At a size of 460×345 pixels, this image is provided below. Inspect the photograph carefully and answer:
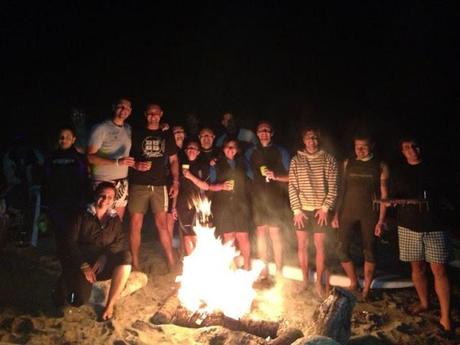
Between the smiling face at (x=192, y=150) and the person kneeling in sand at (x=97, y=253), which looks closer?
the person kneeling in sand at (x=97, y=253)

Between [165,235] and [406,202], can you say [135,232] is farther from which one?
[406,202]

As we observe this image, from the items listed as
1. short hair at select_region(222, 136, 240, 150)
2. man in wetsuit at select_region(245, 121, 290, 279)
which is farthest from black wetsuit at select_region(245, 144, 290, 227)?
short hair at select_region(222, 136, 240, 150)

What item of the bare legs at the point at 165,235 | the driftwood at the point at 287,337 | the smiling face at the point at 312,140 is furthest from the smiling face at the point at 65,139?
the driftwood at the point at 287,337

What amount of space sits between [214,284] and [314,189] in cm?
224

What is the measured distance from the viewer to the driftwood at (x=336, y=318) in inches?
177

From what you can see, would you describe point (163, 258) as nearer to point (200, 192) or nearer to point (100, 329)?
point (200, 192)

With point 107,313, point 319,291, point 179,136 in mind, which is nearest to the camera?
point 107,313

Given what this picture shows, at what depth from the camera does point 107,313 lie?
506 centimetres

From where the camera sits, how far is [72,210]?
539 cm

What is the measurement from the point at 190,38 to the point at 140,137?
22.3 metres

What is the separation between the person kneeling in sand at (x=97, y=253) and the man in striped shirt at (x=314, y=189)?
290 cm

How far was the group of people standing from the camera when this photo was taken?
5.17 metres

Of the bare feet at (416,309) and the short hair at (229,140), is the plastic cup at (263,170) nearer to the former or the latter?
the short hair at (229,140)

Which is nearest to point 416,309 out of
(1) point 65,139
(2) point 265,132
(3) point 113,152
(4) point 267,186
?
(4) point 267,186
